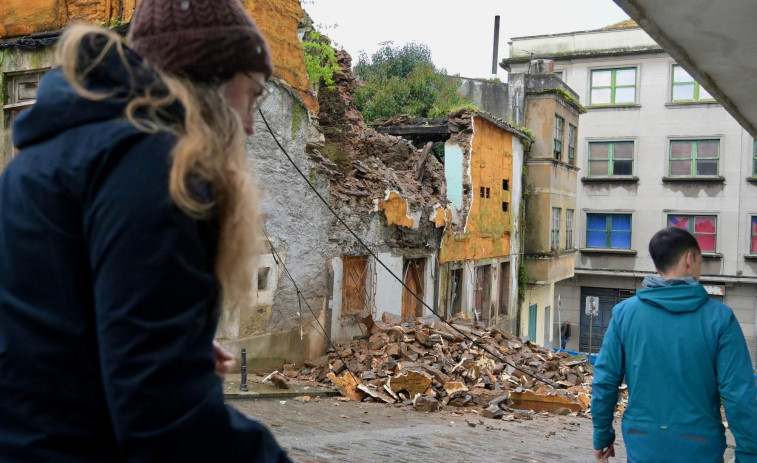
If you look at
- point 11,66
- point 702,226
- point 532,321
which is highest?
point 11,66

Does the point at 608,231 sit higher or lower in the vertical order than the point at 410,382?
higher

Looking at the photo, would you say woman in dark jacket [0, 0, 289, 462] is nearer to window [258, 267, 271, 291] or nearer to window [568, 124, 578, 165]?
window [258, 267, 271, 291]

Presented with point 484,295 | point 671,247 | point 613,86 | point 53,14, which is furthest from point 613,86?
point 671,247

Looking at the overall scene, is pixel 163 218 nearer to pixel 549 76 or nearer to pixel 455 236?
pixel 455 236

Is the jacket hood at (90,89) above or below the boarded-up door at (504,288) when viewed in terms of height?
above

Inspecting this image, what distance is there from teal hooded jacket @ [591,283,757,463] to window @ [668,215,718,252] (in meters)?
30.0

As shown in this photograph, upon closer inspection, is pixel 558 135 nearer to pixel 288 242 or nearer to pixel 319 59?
pixel 319 59

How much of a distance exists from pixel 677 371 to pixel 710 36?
276 cm

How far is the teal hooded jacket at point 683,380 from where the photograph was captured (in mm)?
3373

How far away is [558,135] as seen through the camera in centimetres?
2694

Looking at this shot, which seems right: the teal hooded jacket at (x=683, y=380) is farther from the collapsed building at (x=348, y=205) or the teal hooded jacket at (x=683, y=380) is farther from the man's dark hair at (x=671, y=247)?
the collapsed building at (x=348, y=205)

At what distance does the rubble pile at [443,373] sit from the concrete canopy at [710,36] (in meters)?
5.81

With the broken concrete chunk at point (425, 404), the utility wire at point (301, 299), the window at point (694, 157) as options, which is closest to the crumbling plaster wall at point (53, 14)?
the utility wire at point (301, 299)

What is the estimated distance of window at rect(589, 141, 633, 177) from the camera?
3275 centimetres
